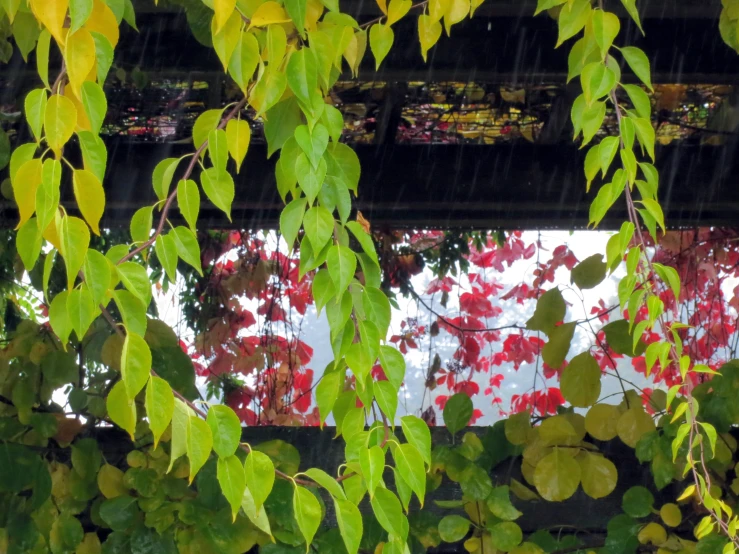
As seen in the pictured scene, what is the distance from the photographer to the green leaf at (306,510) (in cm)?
68

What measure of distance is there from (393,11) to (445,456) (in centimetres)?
90

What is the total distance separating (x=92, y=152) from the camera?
62cm

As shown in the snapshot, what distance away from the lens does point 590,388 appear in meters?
1.40

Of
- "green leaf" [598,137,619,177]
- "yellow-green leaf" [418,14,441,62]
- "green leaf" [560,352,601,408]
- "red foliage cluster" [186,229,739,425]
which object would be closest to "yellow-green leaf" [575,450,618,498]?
"green leaf" [560,352,601,408]

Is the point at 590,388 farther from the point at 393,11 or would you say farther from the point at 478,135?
the point at 478,135

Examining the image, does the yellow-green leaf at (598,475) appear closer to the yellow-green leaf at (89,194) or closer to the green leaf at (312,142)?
the green leaf at (312,142)

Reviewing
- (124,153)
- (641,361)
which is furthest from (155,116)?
(641,361)

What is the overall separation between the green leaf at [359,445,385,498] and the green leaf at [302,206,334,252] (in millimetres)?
182

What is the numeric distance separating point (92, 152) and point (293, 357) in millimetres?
2553

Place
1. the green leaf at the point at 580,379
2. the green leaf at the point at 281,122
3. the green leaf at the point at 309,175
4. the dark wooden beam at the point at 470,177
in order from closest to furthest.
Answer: the green leaf at the point at 309,175 → the green leaf at the point at 281,122 → the green leaf at the point at 580,379 → the dark wooden beam at the point at 470,177

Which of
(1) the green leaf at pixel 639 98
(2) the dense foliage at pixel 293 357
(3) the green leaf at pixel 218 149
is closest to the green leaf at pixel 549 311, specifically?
(2) the dense foliage at pixel 293 357

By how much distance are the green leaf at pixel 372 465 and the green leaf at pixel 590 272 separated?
0.83m

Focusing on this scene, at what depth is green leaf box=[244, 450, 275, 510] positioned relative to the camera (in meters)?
0.66

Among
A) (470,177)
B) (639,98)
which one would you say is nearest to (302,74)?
(639,98)
